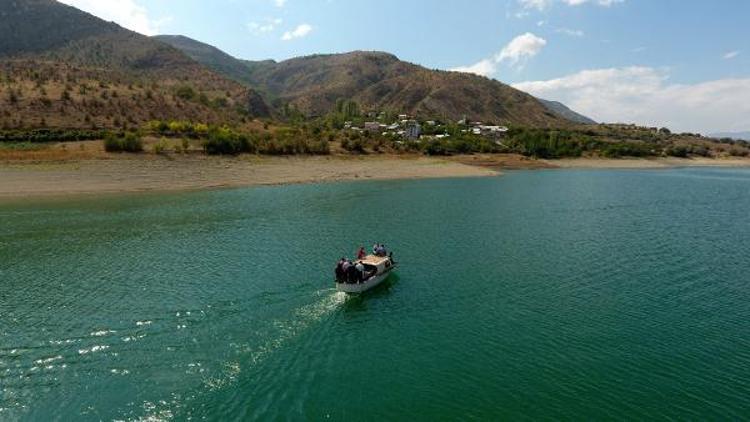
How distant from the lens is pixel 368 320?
2805 cm

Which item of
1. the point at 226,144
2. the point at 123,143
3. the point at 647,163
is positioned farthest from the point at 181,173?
the point at 647,163

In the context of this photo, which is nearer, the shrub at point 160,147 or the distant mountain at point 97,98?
the shrub at point 160,147

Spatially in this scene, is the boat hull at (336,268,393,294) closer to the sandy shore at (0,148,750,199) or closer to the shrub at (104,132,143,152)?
the sandy shore at (0,148,750,199)

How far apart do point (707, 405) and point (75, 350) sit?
1086 inches

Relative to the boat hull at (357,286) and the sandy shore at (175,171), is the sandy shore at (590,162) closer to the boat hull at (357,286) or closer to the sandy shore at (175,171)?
the sandy shore at (175,171)

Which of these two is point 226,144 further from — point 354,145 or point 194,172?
point 354,145

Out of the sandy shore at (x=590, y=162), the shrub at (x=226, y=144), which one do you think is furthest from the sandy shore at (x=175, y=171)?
the sandy shore at (x=590, y=162)

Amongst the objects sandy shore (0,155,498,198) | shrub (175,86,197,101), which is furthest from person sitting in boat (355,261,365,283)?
shrub (175,86,197,101)

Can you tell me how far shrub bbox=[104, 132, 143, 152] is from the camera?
82.4 metres

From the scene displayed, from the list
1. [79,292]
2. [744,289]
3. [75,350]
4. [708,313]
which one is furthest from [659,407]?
[79,292]

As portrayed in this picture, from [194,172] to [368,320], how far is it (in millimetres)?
62602

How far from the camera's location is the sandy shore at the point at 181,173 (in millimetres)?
69312

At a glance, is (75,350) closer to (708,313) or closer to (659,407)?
(659,407)

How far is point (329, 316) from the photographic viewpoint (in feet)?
93.1
